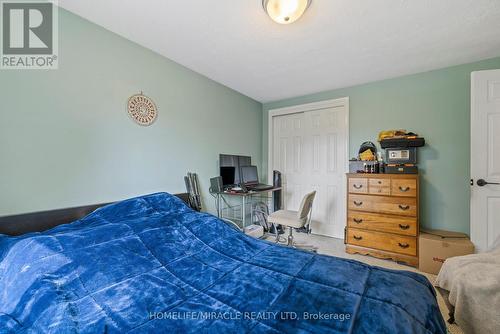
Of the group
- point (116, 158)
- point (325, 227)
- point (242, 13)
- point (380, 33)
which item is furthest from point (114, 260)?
point (325, 227)

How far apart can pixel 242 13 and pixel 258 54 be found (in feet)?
2.09

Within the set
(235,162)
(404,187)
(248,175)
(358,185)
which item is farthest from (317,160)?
(235,162)

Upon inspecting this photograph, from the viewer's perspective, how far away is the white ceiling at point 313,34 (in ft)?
5.26

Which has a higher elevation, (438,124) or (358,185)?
(438,124)

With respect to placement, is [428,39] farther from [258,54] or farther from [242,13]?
[242,13]

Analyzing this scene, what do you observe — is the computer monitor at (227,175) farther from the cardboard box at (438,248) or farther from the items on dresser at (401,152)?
the cardboard box at (438,248)

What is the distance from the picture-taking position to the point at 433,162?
2676 mm

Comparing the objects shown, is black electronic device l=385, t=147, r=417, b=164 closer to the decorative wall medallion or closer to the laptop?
the laptop
